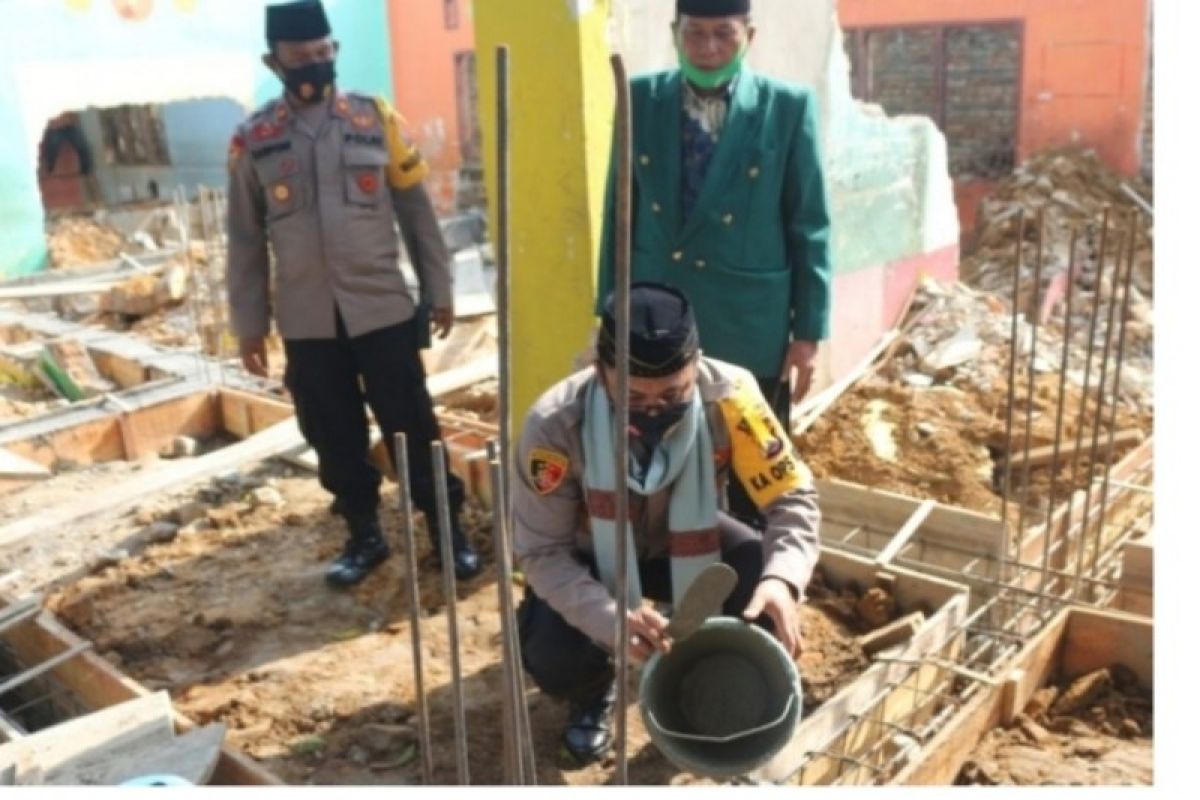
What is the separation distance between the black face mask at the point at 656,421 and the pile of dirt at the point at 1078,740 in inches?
43.3

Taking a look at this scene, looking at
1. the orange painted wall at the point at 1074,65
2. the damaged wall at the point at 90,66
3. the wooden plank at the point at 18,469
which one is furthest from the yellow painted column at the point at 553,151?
the orange painted wall at the point at 1074,65

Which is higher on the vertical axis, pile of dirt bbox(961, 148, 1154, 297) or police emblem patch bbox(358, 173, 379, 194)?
police emblem patch bbox(358, 173, 379, 194)

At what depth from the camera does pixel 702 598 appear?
1909mm

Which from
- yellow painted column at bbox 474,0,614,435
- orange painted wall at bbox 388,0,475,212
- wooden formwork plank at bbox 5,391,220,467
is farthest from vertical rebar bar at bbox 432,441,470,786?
orange painted wall at bbox 388,0,475,212

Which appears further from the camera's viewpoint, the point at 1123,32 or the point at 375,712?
the point at 1123,32

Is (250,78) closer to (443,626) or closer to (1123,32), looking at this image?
(1123,32)

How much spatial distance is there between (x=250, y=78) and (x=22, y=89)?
2.05 m

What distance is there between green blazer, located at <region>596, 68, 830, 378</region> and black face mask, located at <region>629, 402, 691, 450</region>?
2.25 feet

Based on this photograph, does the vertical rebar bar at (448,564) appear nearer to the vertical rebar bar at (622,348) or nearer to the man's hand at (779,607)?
the vertical rebar bar at (622,348)

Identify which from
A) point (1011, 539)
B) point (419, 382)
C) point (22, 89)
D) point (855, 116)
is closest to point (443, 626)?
point (419, 382)

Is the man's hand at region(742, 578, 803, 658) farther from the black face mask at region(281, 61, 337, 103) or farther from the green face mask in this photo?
the black face mask at region(281, 61, 337, 103)

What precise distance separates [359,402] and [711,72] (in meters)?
1.39

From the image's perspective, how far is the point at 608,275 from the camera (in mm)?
2926

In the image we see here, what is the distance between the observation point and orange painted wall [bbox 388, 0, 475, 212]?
12.1 meters
